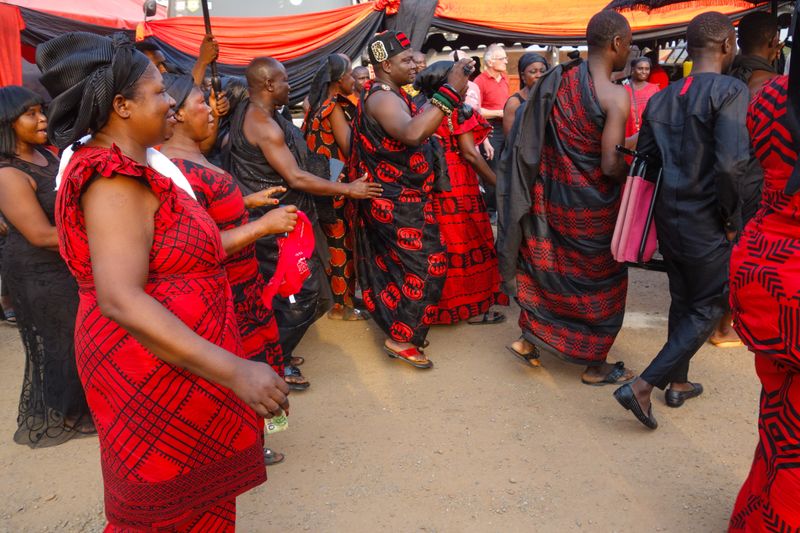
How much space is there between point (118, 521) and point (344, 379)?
Result: 2359 mm

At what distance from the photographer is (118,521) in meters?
1.76

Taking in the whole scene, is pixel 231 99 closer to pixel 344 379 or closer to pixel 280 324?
pixel 280 324

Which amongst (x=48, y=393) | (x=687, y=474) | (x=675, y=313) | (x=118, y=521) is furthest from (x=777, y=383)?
(x=48, y=393)

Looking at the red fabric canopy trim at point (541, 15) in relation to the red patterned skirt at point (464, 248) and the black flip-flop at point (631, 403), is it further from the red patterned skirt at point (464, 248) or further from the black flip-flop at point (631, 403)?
the black flip-flop at point (631, 403)

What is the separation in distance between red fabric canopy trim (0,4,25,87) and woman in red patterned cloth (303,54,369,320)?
3.54 m

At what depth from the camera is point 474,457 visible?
3.12 m

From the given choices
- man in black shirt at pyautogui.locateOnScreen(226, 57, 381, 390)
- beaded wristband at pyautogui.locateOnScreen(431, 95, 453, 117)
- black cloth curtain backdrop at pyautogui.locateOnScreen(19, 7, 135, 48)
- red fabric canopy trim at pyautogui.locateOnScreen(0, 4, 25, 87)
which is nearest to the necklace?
man in black shirt at pyautogui.locateOnScreen(226, 57, 381, 390)

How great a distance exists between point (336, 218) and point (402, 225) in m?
0.88

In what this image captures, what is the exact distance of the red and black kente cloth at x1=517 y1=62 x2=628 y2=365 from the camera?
359 cm

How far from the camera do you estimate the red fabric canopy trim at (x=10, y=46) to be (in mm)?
6695

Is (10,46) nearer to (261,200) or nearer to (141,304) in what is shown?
(261,200)

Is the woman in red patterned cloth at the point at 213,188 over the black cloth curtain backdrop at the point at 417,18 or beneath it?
beneath

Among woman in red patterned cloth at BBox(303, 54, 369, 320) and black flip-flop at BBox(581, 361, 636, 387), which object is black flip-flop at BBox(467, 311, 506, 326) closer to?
woman in red patterned cloth at BBox(303, 54, 369, 320)

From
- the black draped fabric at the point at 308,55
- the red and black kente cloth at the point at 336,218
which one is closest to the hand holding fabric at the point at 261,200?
the red and black kente cloth at the point at 336,218
